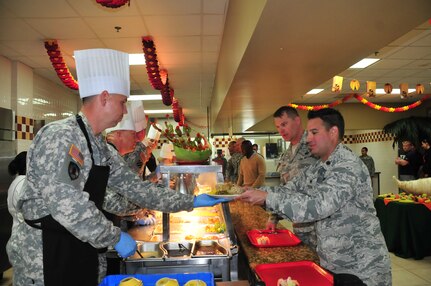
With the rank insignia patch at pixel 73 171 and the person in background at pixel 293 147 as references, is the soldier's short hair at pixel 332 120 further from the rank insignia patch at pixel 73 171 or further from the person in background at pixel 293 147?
the rank insignia patch at pixel 73 171

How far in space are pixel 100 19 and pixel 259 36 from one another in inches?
107

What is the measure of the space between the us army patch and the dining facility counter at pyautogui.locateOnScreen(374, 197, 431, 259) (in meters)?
5.86

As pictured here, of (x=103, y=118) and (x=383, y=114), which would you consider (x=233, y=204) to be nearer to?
(x=103, y=118)

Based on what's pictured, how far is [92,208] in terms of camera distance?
1627 millimetres

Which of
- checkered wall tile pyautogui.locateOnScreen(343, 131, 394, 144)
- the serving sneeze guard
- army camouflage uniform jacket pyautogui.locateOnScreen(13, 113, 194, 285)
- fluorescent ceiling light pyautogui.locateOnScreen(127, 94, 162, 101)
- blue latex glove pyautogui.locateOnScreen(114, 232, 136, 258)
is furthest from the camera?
checkered wall tile pyautogui.locateOnScreen(343, 131, 394, 144)

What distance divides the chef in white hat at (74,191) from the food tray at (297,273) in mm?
845

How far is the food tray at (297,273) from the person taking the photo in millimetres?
2035

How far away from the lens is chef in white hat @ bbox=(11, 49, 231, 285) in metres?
1.58

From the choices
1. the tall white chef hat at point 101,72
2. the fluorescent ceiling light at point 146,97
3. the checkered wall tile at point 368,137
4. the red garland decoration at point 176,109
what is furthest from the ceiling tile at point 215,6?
the checkered wall tile at point 368,137

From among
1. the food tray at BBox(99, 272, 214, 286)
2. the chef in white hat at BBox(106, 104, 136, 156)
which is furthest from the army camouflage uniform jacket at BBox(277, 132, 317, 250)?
the chef in white hat at BBox(106, 104, 136, 156)

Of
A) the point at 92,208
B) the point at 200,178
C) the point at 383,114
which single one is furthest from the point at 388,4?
the point at 383,114

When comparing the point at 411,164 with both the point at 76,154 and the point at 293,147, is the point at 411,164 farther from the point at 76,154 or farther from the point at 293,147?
the point at 76,154

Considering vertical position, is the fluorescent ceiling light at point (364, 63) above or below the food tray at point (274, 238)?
above

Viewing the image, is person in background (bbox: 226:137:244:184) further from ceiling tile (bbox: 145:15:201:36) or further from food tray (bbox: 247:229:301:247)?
food tray (bbox: 247:229:301:247)
